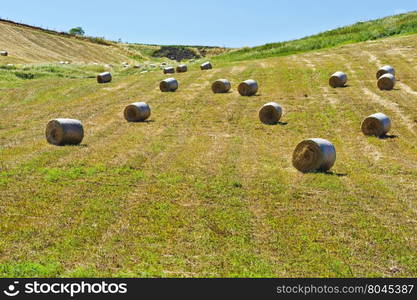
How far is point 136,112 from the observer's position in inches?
1099

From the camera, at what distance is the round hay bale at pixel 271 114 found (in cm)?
2698

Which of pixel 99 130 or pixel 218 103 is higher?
pixel 218 103

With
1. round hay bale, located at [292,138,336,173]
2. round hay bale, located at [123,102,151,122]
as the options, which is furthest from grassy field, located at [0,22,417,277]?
round hay bale, located at [123,102,151,122]

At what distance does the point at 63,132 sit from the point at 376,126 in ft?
46.6

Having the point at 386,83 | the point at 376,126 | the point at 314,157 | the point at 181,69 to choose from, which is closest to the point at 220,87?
the point at 386,83

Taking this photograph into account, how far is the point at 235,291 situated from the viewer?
301 inches

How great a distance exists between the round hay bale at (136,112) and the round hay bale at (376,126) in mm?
11877

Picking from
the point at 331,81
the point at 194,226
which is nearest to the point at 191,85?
the point at 331,81

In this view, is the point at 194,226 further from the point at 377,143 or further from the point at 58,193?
the point at 377,143

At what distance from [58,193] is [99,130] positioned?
12081 millimetres

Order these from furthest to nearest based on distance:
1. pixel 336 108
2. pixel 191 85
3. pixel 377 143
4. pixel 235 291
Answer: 1. pixel 191 85
2. pixel 336 108
3. pixel 377 143
4. pixel 235 291

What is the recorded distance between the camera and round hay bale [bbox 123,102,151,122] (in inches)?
1100

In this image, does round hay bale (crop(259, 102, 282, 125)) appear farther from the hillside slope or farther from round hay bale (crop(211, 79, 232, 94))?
the hillside slope

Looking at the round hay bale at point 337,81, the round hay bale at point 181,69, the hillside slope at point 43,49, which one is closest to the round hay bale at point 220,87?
the round hay bale at point 337,81
